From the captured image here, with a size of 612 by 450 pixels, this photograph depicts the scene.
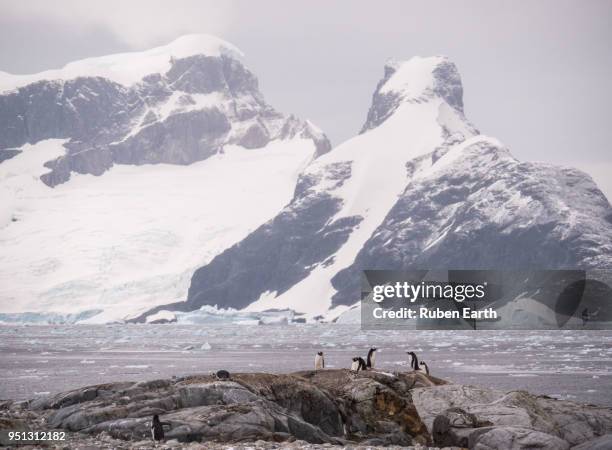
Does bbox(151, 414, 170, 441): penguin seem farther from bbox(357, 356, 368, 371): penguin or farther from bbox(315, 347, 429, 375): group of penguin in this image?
bbox(357, 356, 368, 371): penguin

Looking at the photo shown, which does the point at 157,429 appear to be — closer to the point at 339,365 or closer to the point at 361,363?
the point at 361,363

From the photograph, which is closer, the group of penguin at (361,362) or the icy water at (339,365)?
the group of penguin at (361,362)

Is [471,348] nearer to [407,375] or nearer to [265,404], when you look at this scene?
[407,375]

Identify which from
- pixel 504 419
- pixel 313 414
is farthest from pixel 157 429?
pixel 504 419

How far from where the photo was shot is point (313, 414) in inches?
1174

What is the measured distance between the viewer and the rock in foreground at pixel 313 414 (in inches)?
1032

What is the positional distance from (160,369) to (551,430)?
45.8 metres

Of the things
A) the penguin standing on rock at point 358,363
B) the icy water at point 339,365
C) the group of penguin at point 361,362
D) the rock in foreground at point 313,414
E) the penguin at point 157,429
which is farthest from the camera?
the icy water at point 339,365

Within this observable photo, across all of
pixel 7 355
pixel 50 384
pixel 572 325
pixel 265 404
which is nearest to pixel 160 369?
pixel 50 384

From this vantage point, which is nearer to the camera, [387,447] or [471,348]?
[387,447]

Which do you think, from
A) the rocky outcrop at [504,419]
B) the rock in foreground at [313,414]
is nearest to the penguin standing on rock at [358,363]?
the rocky outcrop at [504,419]

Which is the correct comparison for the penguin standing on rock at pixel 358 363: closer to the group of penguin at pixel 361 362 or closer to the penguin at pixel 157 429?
the group of penguin at pixel 361 362

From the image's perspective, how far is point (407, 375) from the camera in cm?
3578

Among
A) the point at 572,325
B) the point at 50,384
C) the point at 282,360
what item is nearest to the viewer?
the point at 50,384
